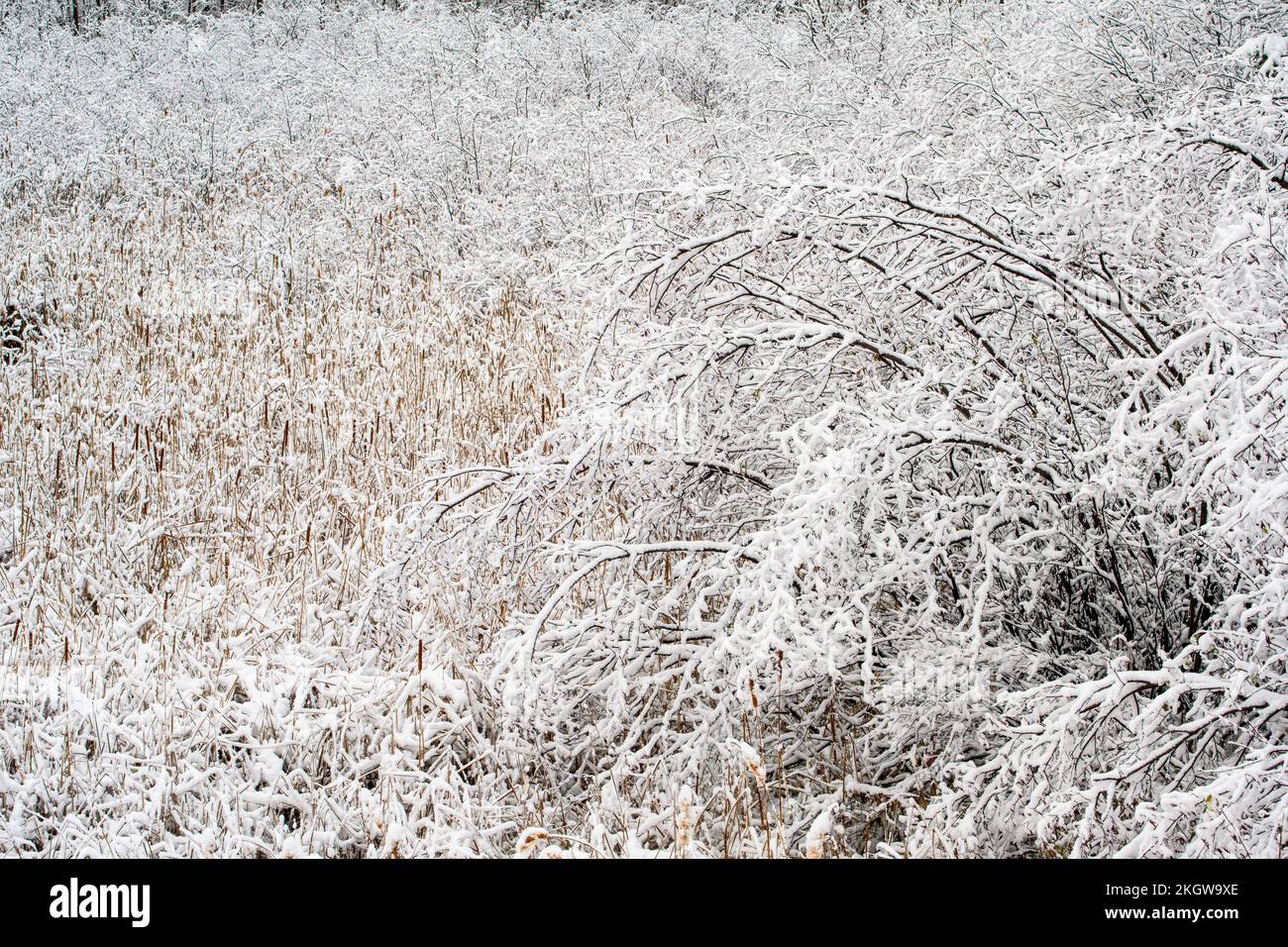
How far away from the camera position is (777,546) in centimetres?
222

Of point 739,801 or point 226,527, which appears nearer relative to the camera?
point 739,801

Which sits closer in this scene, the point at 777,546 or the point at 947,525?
the point at 777,546

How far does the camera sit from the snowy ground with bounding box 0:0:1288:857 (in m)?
2.16

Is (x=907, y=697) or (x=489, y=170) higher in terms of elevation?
(x=489, y=170)

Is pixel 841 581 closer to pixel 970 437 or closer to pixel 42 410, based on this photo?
pixel 970 437

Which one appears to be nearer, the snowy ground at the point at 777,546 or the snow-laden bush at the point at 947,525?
the snow-laden bush at the point at 947,525

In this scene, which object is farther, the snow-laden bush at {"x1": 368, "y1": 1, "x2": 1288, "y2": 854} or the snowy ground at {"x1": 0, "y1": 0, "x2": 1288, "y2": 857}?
the snowy ground at {"x1": 0, "y1": 0, "x2": 1288, "y2": 857}

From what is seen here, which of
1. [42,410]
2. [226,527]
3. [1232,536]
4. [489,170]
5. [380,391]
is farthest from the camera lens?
[489,170]

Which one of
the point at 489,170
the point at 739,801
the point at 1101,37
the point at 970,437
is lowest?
the point at 739,801

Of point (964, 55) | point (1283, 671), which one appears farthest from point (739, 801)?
point (964, 55)

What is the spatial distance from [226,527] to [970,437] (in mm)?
3089

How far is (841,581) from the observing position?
2.76m

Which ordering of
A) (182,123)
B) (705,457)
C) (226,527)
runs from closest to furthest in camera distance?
1. (705,457)
2. (226,527)
3. (182,123)

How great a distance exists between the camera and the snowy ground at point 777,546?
2162 mm
